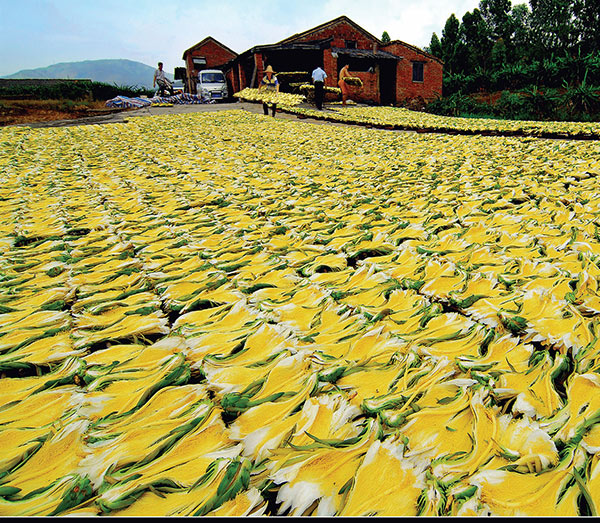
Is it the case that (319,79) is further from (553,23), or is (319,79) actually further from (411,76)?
(553,23)

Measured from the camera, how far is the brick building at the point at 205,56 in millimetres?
39656

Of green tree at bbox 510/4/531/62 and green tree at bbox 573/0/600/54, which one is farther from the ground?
green tree at bbox 510/4/531/62

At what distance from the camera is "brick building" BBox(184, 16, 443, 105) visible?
2400cm

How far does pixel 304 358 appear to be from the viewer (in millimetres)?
1454

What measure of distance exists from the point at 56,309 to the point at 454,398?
180 cm

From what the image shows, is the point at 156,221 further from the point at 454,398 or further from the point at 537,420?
the point at 537,420

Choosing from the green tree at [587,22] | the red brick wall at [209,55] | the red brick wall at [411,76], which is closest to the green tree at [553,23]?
the green tree at [587,22]

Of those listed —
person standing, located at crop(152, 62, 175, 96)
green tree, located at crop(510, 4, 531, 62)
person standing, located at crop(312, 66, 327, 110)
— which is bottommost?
person standing, located at crop(312, 66, 327, 110)

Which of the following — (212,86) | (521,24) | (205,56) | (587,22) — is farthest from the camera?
(521,24)

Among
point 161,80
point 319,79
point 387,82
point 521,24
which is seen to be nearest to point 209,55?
point 387,82

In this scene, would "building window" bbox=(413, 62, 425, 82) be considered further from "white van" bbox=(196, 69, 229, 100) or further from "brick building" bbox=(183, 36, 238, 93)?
"brick building" bbox=(183, 36, 238, 93)

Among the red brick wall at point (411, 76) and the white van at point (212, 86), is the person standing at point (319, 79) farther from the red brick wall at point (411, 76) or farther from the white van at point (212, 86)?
the red brick wall at point (411, 76)

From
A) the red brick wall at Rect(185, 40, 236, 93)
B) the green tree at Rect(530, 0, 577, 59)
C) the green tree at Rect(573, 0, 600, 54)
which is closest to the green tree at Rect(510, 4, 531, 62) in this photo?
the green tree at Rect(530, 0, 577, 59)

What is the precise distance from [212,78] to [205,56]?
1415cm
